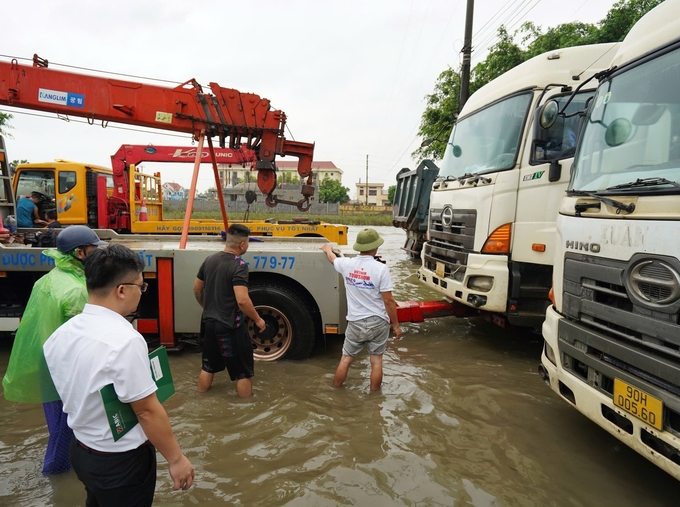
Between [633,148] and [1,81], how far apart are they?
6.88 meters

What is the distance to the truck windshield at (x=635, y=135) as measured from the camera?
2.50 m

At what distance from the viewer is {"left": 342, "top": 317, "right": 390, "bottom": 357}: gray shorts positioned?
384 centimetres

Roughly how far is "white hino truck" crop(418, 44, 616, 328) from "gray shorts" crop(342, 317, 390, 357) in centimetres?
140

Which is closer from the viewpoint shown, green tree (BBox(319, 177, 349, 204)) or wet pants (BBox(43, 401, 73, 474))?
wet pants (BBox(43, 401, 73, 474))

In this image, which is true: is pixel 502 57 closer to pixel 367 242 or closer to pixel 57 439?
pixel 367 242

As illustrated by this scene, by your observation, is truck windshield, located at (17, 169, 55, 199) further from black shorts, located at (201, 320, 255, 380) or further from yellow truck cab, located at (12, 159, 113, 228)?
black shorts, located at (201, 320, 255, 380)

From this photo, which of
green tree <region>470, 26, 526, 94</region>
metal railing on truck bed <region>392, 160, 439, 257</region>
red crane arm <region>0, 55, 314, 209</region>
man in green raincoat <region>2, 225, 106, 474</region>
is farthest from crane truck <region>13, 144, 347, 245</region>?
green tree <region>470, 26, 526, 94</region>

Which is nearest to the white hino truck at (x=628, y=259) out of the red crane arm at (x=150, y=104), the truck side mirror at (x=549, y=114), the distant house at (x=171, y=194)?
the truck side mirror at (x=549, y=114)

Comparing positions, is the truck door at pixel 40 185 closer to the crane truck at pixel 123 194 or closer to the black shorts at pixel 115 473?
the crane truck at pixel 123 194

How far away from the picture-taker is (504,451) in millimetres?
3049

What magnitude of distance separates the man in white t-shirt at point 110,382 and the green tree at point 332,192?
66.3 m

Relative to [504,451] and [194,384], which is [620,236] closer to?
[504,451]

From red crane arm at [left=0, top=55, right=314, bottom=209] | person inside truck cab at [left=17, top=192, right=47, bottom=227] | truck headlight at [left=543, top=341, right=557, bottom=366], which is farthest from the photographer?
person inside truck cab at [left=17, top=192, right=47, bottom=227]

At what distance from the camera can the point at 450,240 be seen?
5234mm
